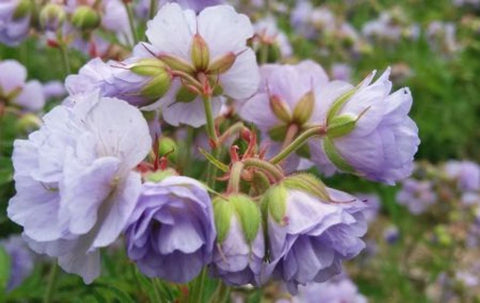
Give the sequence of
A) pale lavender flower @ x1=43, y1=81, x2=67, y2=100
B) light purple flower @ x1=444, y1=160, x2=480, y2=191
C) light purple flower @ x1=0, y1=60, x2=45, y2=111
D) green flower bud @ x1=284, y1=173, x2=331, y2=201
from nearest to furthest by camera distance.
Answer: green flower bud @ x1=284, y1=173, x2=331, y2=201
light purple flower @ x1=0, y1=60, x2=45, y2=111
pale lavender flower @ x1=43, y1=81, x2=67, y2=100
light purple flower @ x1=444, y1=160, x2=480, y2=191

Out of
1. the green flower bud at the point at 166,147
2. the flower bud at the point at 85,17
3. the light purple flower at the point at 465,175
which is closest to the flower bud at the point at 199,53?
the green flower bud at the point at 166,147

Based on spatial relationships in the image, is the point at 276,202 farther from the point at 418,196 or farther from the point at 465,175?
the point at 418,196

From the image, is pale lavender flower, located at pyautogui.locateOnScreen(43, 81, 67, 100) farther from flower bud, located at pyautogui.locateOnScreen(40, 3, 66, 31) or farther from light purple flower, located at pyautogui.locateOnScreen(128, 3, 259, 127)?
light purple flower, located at pyautogui.locateOnScreen(128, 3, 259, 127)

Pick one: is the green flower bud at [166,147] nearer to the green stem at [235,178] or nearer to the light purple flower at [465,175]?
the green stem at [235,178]

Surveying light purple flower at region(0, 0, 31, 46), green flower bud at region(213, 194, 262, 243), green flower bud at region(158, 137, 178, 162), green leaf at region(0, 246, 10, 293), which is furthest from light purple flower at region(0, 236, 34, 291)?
green flower bud at region(213, 194, 262, 243)

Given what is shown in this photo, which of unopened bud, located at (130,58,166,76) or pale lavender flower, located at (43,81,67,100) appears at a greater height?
unopened bud, located at (130,58,166,76)

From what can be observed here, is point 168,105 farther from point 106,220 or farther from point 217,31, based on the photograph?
point 106,220

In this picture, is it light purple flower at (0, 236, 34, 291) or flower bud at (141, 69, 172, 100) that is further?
light purple flower at (0, 236, 34, 291)

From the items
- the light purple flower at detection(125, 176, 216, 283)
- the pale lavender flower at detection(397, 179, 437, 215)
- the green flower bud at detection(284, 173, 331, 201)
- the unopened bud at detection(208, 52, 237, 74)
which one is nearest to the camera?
the light purple flower at detection(125, 176, 216, 283)

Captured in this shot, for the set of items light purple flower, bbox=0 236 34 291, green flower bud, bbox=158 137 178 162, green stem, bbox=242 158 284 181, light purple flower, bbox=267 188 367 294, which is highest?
green stem, bbox=242 158 284 181
